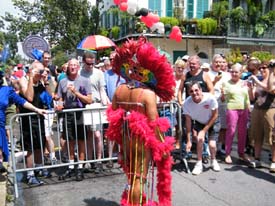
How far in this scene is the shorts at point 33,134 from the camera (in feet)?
17.2

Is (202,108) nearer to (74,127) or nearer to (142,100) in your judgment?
(74,127)

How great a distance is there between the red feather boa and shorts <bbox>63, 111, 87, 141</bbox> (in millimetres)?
1718

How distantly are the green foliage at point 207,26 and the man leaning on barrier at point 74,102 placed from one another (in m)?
22.1

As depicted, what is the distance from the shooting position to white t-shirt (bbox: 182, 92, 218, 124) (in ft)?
18.1

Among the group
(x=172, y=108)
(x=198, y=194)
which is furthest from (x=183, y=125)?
(x=198, y=194)

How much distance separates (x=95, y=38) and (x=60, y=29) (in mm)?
15503

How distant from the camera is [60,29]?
2561cm

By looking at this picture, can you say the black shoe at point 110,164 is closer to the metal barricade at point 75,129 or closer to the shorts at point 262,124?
the metal barricade at point 75,129

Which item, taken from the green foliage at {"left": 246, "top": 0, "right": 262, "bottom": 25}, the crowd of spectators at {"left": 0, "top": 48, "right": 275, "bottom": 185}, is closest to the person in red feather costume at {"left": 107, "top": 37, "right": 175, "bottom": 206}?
the crowd of spectators at {"left": 0, "top": 48, "right": 275, "bottom": 185}

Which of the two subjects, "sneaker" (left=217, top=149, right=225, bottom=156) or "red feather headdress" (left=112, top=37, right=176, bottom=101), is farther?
"sneaker" (left=217, top=149, right=225, bottom=156)

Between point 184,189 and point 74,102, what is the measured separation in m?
2.08

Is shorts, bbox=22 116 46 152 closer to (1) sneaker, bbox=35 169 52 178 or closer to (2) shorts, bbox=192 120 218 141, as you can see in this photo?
(1) sneaker, bbox=35 169 52 178

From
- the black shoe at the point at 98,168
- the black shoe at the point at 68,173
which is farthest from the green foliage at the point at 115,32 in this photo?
the black shoe at the point at 68,173

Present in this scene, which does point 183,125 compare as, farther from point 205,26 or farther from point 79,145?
point 205,26
